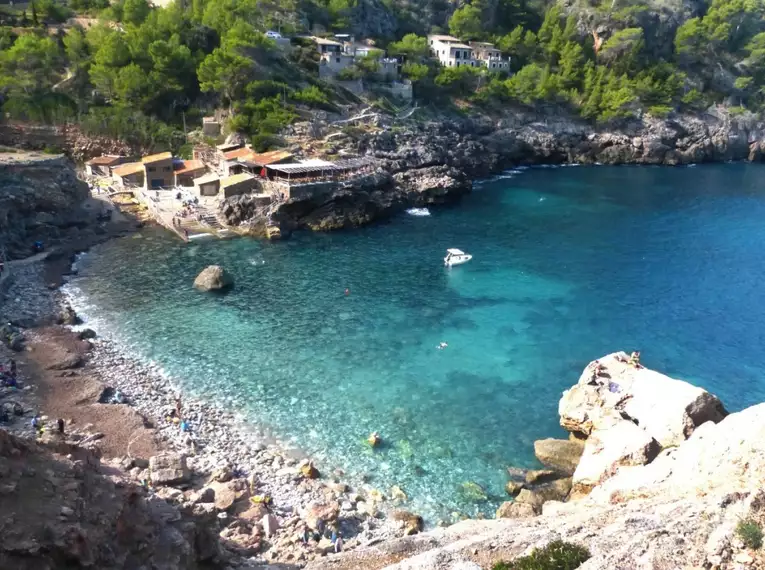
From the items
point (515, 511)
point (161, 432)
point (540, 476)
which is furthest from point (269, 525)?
point (540, 476)

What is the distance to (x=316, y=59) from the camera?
289 ft

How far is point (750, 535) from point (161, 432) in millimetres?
25182

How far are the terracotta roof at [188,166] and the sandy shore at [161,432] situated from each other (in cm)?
3191

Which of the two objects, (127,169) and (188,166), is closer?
(127,169)

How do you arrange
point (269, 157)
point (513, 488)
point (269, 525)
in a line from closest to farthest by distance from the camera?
point (269, 525) < point (513, 488) < point (269, 157)

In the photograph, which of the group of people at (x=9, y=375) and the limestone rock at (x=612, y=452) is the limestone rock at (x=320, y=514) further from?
the group of people at (x=9, y=375)

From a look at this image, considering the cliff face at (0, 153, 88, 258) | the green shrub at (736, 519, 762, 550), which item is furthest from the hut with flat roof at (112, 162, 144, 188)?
the green shrub at (736, 519, 762, 550)

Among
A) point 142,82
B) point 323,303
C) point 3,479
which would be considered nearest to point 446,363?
point 323,303

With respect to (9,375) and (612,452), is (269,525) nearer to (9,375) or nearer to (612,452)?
(612,452)

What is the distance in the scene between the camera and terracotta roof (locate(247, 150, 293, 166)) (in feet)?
203

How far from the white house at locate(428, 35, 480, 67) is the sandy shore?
88.0 metres

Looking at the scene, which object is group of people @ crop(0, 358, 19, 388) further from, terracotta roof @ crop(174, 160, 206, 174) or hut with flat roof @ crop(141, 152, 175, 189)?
terracotta roof @ crop(174, 160, 206, 174)

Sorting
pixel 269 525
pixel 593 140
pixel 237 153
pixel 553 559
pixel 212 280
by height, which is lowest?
pixel 269 525

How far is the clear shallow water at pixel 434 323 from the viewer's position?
29.5m
